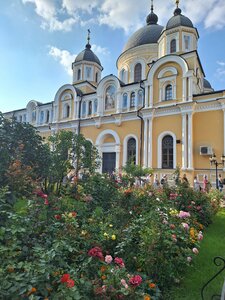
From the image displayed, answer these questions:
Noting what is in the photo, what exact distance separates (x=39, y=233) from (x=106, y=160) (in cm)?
1745

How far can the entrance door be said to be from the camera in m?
20.3

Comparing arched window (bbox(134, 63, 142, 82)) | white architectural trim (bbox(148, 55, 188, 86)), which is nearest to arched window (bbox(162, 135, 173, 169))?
white architectural trim (bbox(148, 55, 188, 86))

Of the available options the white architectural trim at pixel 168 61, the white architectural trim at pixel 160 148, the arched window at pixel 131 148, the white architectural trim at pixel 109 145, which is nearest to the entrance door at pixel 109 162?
the white architectural trim at pixel 109 145

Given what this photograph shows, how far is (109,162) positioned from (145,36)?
50.9 ft

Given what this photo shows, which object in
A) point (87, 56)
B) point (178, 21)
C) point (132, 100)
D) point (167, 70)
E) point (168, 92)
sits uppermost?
point (87, 56)

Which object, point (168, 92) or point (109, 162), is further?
point (109, 162)

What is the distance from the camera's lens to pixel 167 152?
57.4ft

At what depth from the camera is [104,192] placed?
591cm

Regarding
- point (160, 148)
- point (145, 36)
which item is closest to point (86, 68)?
point (145, 36)

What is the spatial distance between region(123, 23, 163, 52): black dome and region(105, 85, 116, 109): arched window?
7.86 meters

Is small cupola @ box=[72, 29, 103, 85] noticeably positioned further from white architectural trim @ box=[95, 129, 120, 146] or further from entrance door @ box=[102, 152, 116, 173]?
entrance door @ box=[102, 152, 116, 173]

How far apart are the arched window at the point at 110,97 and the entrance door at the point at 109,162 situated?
446 centimetres

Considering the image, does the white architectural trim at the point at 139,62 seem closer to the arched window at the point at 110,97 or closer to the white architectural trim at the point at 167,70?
the arched window at the point at 110,97

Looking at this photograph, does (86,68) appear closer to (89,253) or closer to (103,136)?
(103,136)
